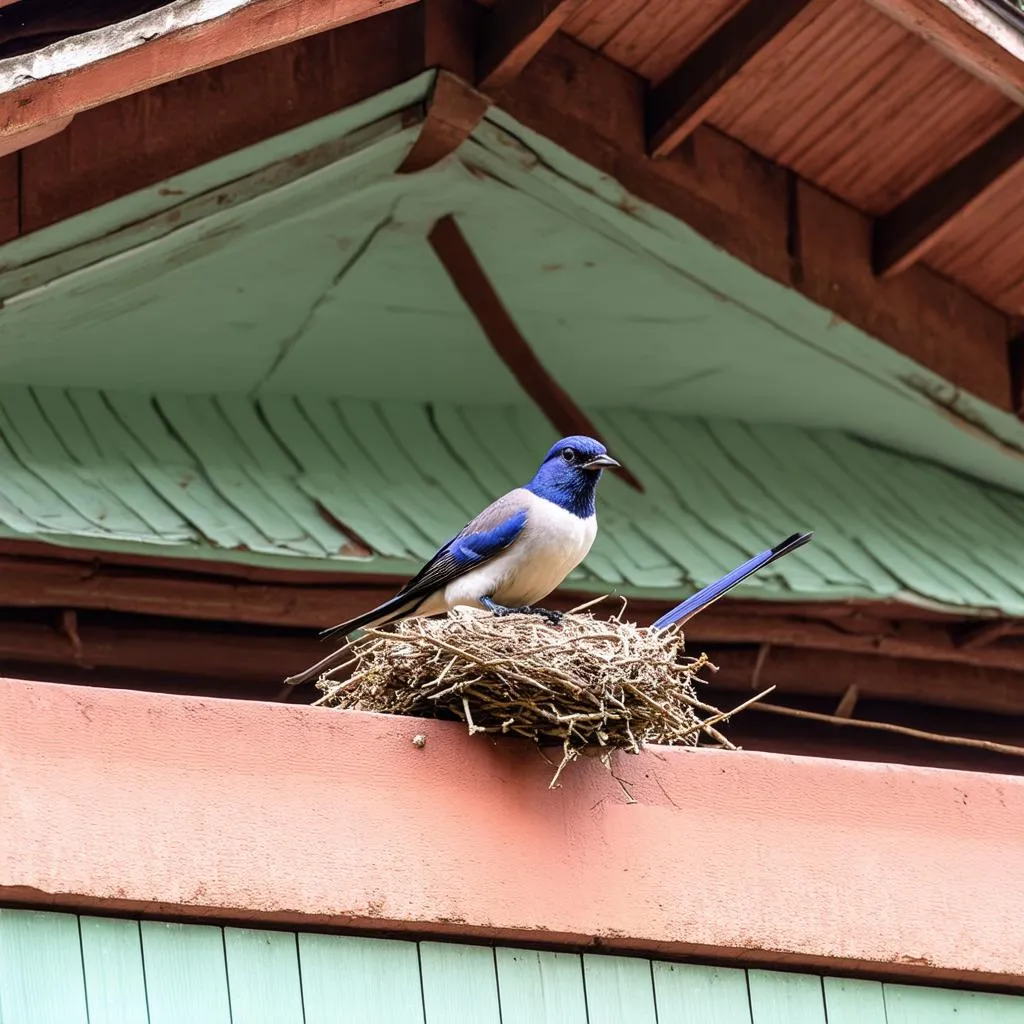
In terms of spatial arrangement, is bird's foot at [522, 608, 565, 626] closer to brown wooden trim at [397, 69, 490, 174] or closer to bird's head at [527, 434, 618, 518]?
bird's head at [527, 434, 618, 518]

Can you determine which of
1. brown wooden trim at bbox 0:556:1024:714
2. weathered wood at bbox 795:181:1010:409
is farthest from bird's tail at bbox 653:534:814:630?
weathered wood at bbox 795:181:1010:409

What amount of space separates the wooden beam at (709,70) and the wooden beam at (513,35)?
1.65ft

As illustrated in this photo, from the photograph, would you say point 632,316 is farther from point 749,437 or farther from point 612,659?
point 612,659

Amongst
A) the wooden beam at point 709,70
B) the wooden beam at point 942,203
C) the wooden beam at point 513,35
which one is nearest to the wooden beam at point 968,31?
the wooden beam at point 709,70

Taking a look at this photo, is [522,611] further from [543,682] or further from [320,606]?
[320,606]

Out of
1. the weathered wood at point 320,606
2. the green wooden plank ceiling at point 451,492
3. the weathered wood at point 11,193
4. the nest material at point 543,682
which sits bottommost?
the nest material at point 543,682

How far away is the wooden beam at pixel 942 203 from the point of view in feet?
25.0

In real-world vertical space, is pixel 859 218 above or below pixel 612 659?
above

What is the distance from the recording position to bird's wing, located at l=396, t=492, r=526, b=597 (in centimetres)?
633

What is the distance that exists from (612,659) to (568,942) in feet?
2.23

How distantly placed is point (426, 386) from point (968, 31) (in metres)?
2.22

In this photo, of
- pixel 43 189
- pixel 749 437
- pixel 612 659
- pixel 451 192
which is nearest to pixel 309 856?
pixel 612 659

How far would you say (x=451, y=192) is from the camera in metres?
7.46

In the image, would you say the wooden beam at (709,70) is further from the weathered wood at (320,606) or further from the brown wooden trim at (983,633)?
the brown wooden trim at (983,633)
